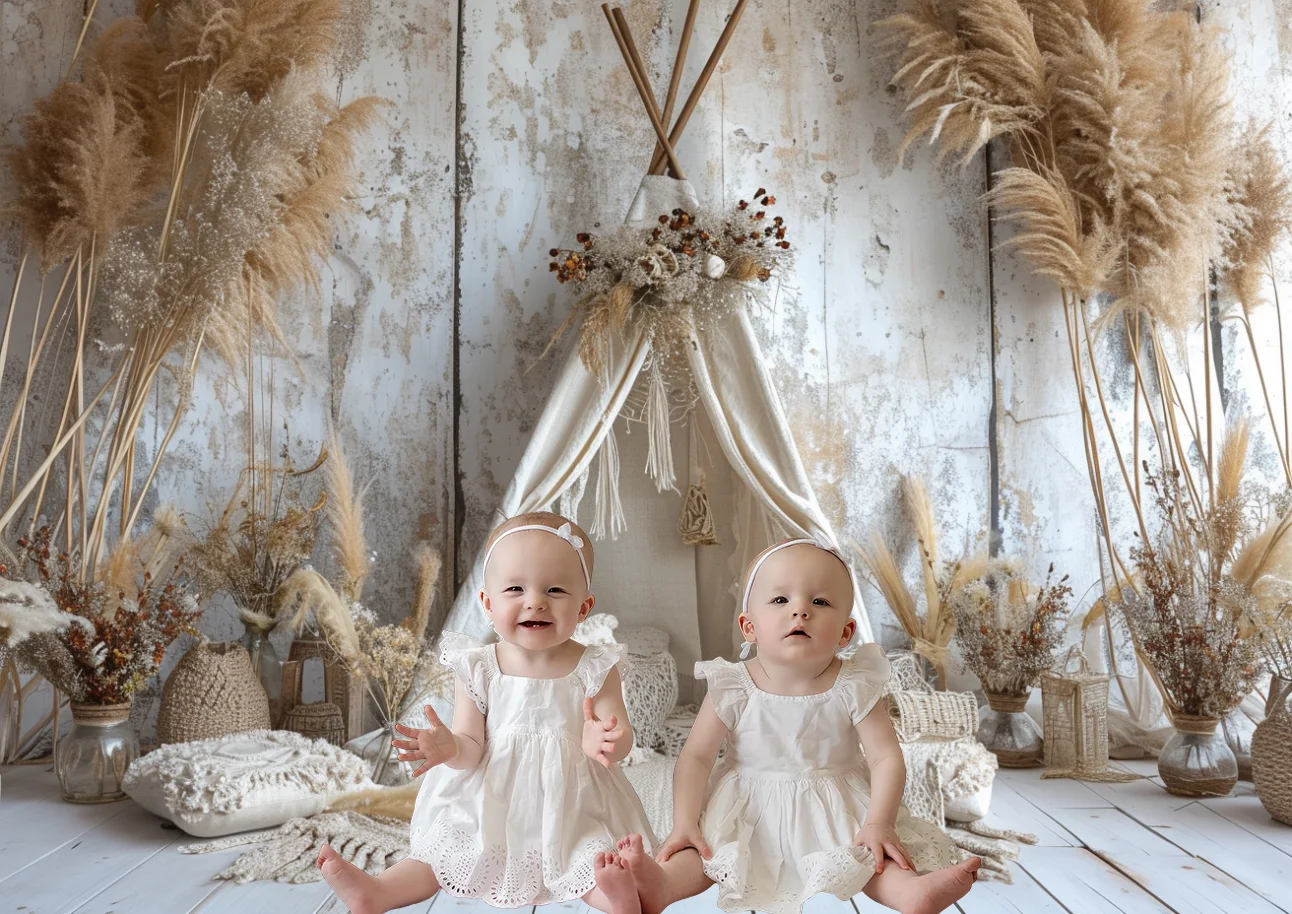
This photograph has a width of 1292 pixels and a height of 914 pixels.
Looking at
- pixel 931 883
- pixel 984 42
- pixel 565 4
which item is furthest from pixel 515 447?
pixel 931 883

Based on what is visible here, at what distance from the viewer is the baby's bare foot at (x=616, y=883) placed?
1409 mm

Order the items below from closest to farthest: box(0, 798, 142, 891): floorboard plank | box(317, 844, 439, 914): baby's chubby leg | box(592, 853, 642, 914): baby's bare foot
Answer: box(592, 853, 642, 914): baby's bare foot < box(317, 844, 439, 914): baby's chubby leg < box(0, 798, 142, 891): floorboard plank

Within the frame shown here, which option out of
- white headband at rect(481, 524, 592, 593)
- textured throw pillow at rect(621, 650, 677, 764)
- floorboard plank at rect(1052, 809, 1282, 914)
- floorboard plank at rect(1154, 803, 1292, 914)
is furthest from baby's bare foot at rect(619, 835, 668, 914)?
textured throw pillow at rect(621, 650, 677, 764)

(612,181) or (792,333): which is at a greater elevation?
(612,181)

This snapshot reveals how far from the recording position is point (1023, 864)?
2736mm

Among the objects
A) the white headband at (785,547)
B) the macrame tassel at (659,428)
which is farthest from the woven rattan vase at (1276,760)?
the white headband at (785,547)

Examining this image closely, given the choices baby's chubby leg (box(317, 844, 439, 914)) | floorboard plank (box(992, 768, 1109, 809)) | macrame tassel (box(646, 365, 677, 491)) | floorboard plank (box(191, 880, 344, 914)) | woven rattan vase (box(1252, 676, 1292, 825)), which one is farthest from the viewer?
macrame tassel (box(646, 365, 677, 491))

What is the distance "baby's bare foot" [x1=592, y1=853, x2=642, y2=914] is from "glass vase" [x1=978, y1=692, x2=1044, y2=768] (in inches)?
103

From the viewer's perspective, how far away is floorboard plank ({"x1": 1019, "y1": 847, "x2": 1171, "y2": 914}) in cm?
243

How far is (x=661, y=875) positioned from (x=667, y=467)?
6.79 feet

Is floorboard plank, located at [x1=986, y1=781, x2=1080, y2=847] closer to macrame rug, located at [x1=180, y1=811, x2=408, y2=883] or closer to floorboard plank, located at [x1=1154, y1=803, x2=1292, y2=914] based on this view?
floorboard plank, located at [x1=1154, y1=803, x2=1292, y2=914]

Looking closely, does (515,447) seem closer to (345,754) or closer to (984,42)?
(345,754)

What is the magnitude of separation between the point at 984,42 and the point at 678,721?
2.62m

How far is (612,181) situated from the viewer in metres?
4.14
